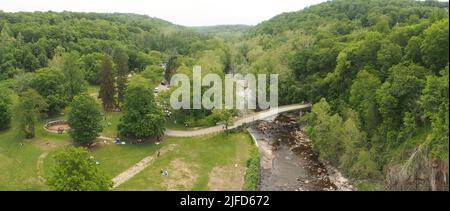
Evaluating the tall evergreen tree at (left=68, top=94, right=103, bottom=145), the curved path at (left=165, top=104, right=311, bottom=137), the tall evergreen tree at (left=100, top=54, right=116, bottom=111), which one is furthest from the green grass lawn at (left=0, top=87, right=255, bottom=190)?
the tall evergreen tree at (left=100, top=54, right=116, bottom=111)

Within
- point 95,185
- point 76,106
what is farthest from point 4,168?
point 95,185

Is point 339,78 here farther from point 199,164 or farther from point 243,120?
point 199,164

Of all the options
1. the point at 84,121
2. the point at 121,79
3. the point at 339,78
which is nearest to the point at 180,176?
the point at 84,121

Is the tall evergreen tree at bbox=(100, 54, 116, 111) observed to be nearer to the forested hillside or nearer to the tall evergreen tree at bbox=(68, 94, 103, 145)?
the tall evergreen tree at bbox=(68, 94, 103, 145)

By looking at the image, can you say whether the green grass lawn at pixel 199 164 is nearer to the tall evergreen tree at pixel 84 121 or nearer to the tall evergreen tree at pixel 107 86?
the tall evergreen tree at pixel 84 121

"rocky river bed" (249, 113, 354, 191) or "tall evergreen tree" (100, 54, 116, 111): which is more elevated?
"tall evergreen tree" (100, 54, 116, 111)
